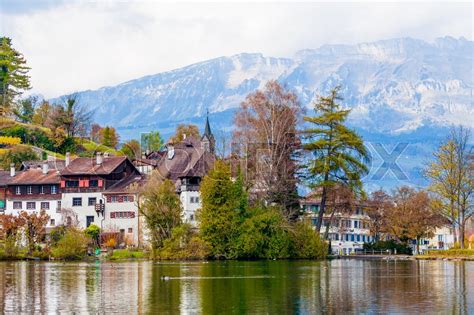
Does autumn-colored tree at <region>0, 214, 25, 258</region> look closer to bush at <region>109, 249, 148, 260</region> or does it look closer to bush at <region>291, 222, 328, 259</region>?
bush at <region>109, 249, 148, 260</region>

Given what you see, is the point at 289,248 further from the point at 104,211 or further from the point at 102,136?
the point at 102,136

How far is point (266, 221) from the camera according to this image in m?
80.9

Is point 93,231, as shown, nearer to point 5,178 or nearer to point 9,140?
point 5,178

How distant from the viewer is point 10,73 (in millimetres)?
149375

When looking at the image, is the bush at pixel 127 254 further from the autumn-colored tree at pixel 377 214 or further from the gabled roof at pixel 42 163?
the autumn-colored tree at pixel 377 214

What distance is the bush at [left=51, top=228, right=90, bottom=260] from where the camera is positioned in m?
83.3

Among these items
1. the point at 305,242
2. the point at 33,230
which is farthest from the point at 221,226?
the point at 33,230

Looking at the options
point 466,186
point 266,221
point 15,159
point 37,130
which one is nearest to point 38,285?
point 266,221

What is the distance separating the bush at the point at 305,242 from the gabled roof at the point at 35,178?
34750 millimetres

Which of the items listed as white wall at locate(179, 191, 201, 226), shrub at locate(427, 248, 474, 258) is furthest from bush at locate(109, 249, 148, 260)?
shrub at locate(427, 248, 474, 258)

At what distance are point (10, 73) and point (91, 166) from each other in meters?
51.0

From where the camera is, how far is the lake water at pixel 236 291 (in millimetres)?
35562

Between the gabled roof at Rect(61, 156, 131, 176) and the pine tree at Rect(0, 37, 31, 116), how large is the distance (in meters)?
41.2

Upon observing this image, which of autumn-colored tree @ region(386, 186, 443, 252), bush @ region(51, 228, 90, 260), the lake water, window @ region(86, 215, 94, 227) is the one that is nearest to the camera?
the lake water
